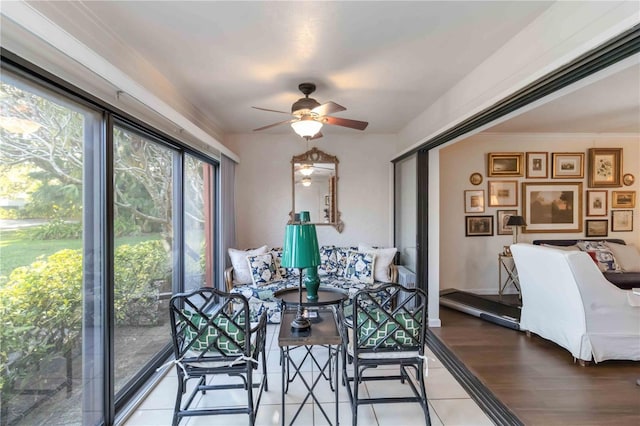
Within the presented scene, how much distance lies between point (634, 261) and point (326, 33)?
5639mm

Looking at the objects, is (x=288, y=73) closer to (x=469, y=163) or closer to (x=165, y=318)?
(x=165, y=318)

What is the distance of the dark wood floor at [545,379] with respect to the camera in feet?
6.93

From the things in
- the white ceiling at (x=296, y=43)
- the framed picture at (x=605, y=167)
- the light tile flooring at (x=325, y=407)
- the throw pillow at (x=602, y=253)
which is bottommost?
the light tile flooring at (x=325, y=407)

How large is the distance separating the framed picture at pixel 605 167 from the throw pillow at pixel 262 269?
5269 millimetres

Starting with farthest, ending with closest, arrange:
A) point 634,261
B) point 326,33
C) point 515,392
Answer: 1. point 634,261
2. point 515,392
3. point 326,33

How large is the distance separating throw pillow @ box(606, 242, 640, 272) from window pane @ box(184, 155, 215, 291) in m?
5.98

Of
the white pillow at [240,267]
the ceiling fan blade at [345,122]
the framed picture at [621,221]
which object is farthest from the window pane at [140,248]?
the framed picture at [621,221]

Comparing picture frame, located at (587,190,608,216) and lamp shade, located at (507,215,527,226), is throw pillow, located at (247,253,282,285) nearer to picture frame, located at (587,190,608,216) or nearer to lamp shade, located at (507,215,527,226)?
lamp shade, located at (507,215,527,226)

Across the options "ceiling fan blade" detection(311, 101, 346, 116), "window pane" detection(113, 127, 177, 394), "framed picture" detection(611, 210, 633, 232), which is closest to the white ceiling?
"ceiling fan blade" detection(311, 101, 346, 116)

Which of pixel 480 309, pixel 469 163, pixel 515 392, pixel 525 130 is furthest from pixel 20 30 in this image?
pixel 525 130

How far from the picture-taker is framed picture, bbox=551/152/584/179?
492cm

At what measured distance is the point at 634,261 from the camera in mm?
4512

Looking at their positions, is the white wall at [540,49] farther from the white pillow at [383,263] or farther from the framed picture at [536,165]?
the framed picture at [536,165]

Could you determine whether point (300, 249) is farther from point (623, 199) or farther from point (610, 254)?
point (623, 199)
